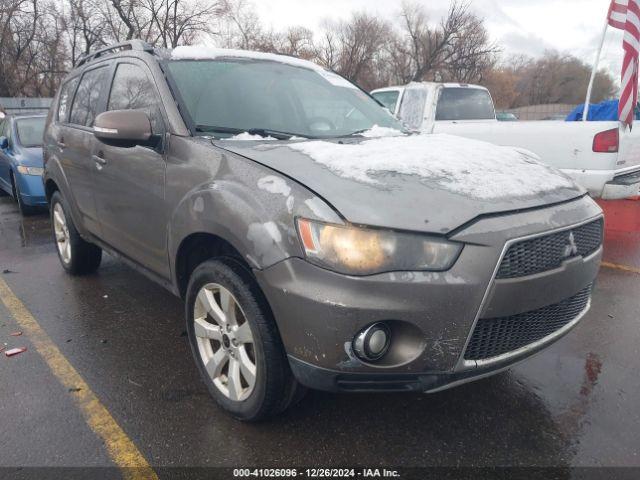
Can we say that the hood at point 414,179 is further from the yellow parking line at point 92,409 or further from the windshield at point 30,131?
the windshield at point 30,131

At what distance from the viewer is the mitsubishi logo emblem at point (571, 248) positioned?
2.09 m

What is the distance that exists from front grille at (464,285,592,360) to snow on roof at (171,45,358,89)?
7.45 feet

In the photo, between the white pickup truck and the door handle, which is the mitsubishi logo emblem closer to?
the white pickup truck

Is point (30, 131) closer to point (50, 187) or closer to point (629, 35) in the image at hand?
point (50, 187)

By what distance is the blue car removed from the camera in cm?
701

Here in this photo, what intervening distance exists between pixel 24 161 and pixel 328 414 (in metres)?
6.54

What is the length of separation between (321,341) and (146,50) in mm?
2316

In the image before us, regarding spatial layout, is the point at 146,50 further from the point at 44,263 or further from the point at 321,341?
the point at 44,263

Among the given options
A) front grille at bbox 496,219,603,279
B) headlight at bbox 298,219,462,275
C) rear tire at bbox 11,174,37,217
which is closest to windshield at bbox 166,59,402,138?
headlight at bbox 298,219,462,275

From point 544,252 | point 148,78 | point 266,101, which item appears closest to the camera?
point 544,252

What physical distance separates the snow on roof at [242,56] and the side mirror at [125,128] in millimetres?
605

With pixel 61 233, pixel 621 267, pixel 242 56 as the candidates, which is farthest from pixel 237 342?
pixel 621 267

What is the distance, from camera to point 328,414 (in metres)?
2.45

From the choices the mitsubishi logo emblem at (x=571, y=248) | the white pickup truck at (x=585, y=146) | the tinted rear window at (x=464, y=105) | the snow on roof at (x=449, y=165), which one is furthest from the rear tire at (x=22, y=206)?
the mitsubishi logo emblem at (x=571, y=248)
